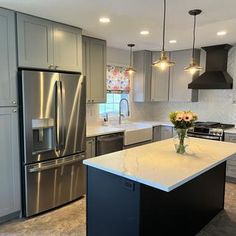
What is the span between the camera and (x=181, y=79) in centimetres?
518

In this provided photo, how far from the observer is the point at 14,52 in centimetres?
276

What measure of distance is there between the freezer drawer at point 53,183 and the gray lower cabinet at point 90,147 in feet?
0.69

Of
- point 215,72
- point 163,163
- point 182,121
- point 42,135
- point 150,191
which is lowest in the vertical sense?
point 150,191

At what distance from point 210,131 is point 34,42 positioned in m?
3.38

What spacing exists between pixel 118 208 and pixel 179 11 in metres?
2.17

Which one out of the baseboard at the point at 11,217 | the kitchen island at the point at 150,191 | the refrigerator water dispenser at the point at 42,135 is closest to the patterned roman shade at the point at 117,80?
the refrigerator water dispenser at the point at 42,135

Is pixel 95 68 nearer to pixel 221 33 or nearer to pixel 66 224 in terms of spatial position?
pixel 221 33

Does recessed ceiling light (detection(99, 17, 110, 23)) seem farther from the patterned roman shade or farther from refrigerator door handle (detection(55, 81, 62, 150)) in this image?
the patterned roman shade

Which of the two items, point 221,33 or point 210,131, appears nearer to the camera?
point 221,33

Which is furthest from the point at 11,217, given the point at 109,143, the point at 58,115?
the point at 109,143

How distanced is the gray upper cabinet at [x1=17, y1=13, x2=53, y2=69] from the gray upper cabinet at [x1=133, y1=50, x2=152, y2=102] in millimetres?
2572

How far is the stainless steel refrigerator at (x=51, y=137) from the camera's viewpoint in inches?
114

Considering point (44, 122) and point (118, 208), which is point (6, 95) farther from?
point (118, 208)

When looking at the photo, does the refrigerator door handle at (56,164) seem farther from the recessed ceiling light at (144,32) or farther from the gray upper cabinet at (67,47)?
the recessed ceiling light at (144,32)
